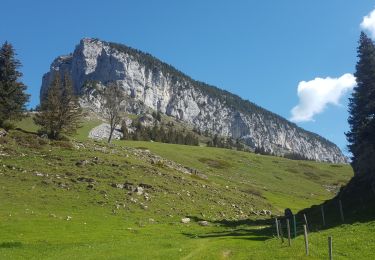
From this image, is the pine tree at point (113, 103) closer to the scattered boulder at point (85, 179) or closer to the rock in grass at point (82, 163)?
the rock in grass at point (82, 163)

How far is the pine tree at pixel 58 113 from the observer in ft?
260

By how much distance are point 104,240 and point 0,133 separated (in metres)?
38.9

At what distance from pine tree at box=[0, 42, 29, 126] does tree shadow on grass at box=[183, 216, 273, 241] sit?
40182mm

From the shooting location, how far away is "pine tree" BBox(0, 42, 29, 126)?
76.8 m

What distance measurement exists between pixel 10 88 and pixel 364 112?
5855 centimetres

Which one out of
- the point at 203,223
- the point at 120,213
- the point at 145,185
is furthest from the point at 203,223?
the point at 145,185

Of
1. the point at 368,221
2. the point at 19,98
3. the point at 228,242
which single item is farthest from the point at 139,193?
the point at 19,98

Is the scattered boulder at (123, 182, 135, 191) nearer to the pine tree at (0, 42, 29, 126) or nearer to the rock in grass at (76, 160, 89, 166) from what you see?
the rock in grass at (76, 160, 89, 166)

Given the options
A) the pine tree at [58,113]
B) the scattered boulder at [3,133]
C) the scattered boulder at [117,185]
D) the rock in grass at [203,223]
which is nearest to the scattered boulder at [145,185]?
the scattered boulder at [117,185]

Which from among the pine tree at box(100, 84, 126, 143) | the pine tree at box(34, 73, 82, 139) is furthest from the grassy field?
the pine tree at box(100, 84, 126, 143)

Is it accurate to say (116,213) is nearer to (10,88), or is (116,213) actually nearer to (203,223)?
(203,223)

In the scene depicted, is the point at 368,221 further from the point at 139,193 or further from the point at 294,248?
the point at 139,193

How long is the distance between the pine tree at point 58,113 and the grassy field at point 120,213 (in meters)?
4.93

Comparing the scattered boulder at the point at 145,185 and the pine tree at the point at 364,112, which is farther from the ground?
the pine tree at the point at 364,112
